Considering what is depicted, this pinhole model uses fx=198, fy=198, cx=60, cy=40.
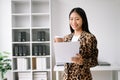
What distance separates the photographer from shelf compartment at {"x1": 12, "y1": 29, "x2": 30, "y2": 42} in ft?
12.2

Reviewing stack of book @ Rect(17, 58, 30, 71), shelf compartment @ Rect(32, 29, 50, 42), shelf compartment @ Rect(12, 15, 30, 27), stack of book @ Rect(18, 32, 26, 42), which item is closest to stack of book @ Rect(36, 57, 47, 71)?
stack of book @ Rect(17, 58, 30, 71)

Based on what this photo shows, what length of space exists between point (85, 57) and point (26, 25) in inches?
99.1

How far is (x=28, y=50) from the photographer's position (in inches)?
151

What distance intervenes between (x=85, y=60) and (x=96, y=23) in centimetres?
245

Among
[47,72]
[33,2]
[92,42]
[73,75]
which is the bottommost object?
[47,72]

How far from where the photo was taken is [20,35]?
3.72 metres

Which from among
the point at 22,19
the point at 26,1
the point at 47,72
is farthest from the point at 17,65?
the point at 26,1

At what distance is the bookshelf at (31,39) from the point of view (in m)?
3.70

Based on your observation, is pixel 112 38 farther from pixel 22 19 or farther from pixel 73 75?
pixel 73 75

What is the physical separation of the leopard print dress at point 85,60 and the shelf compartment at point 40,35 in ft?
6.93

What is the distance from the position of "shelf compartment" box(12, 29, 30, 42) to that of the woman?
7.18 ft

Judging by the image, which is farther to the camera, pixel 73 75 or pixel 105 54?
pixel 105 54

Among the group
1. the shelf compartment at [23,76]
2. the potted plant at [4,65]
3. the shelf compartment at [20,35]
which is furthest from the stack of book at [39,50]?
the potted plant at [4,65]

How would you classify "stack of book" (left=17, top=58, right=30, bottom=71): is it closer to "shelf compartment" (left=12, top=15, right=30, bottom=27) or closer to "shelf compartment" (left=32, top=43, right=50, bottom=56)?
"shelf compartment" (left=32, top=43, right=50, bottom=56)
